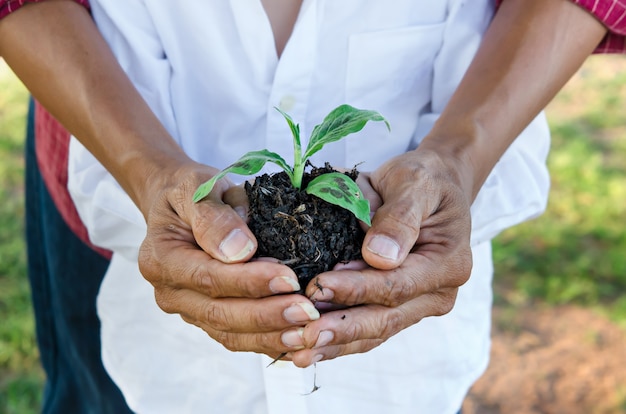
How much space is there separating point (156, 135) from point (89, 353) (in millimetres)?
1126

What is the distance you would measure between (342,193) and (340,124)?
0.19m

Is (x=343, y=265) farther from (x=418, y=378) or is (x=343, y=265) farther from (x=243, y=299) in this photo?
(x=418, y=378)

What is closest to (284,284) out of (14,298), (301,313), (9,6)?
(301,313)

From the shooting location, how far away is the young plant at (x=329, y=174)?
146cm

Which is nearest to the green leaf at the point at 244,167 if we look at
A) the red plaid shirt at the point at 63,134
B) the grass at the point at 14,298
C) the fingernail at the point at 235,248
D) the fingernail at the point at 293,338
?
the fingernail at the point at 235,248

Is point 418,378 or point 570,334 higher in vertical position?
point 418,378

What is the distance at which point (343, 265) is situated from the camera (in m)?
1.58

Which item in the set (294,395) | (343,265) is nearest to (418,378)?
(294,395)

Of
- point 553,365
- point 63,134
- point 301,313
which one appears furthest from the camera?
point 553,365

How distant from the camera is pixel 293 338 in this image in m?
1.52

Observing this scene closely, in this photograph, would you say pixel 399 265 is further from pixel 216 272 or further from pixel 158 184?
pixel 158 184

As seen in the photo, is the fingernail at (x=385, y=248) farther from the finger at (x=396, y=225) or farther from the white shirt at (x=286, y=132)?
the white shirt at (x=286, y=132)

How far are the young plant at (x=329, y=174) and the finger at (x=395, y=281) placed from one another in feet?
0.45

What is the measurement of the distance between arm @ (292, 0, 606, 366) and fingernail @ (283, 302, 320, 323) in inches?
0.9
